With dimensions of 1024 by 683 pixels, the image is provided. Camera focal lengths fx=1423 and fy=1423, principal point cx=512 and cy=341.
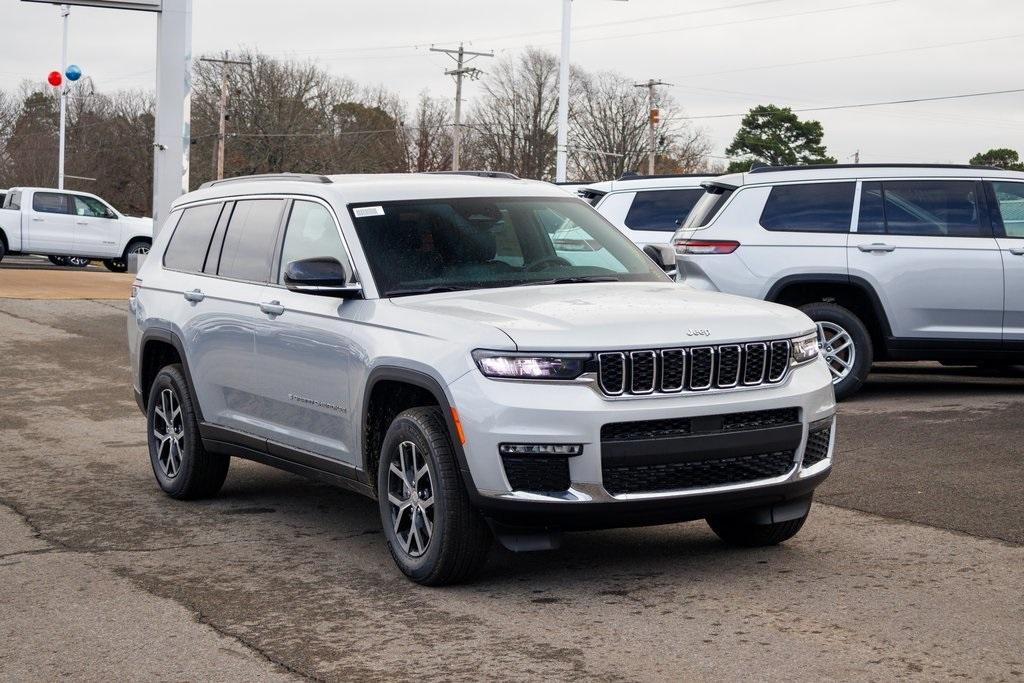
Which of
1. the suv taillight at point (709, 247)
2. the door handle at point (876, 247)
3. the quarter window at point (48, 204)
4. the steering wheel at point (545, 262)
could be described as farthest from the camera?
the quarter window at point (48, 204)

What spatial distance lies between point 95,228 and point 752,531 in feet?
93.8

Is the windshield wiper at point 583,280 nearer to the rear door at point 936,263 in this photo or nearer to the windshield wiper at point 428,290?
the windshield wiper at point 428,290

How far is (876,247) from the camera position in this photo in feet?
37.3

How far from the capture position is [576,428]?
5.36 metres

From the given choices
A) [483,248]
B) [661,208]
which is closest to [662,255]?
[483,248]

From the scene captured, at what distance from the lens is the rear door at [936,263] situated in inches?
441

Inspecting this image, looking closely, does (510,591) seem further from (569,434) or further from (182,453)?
(182,453)

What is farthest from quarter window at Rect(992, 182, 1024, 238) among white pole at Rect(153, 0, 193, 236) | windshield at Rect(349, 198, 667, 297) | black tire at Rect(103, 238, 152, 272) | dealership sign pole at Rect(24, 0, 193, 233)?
black tire at Rect(103, 238, 152, 272)

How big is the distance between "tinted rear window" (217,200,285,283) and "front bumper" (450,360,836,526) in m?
2.11

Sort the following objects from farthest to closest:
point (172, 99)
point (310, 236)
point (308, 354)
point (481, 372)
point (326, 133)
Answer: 1. point (326, 133)
2. point (172, 99)
3. point (310, 236)
4. point (308, 354)
5. point (481, 372)

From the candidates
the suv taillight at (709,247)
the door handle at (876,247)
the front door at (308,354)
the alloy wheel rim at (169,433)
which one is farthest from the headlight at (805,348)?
the suv taillight at (709,247)

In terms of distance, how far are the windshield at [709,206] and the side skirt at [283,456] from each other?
5.53 metres

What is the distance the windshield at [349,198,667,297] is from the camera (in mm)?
6473

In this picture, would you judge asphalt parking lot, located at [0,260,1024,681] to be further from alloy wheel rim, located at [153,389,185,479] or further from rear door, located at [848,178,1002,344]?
rear door, located at [848,178,1002,344]
